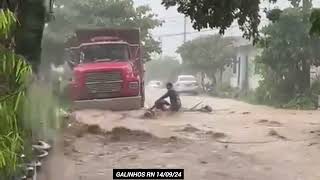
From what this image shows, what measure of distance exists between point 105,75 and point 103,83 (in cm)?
22

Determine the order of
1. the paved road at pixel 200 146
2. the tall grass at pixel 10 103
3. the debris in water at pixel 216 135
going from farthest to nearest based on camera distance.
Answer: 1. the debris in water at pixel 216 135
2. the paved road at pixel 200 146
3. the tall grass at pixel 10 103

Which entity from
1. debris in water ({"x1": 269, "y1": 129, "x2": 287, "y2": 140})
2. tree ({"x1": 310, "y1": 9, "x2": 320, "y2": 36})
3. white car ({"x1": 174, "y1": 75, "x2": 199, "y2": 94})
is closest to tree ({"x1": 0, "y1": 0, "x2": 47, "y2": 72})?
tree ({"x1": 310, "y1": 9, "x2": 320, "y2": 36})

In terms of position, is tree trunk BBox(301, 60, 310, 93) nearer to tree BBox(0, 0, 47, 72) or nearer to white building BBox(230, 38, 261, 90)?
white building BBox(230, 38, 261, 90)

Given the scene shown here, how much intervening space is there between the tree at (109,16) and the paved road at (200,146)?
3581 millimetres

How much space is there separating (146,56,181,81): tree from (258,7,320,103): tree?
402 cm

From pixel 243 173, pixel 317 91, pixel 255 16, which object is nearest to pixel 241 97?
pixel 317 91

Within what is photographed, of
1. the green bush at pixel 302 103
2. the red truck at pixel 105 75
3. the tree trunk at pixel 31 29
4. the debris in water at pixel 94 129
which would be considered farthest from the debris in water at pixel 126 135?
the green bush at pixel 302 103

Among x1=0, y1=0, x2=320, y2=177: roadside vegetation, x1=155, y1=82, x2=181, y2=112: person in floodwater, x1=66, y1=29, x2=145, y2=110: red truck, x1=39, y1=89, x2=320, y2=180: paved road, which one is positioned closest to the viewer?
x1=0, y1=0, x2=320, y2=177: roadside vegetation

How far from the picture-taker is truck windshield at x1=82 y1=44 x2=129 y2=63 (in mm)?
15104

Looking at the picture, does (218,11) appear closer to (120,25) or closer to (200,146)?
(200,146)

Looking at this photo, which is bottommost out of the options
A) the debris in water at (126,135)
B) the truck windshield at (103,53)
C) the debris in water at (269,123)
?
the debris in water at (269,123)

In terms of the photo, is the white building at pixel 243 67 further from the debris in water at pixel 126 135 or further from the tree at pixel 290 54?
the debris in water at pixel 126 135

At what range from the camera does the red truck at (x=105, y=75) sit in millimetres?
14742

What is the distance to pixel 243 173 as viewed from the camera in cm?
769
